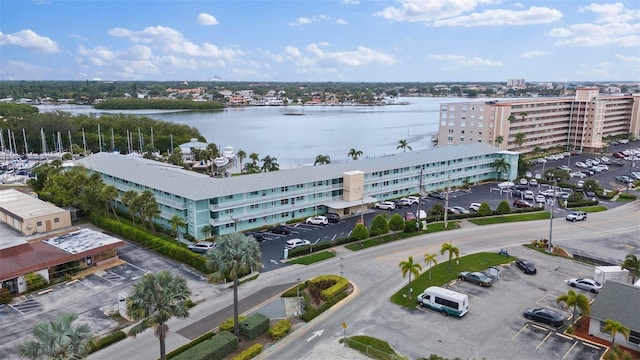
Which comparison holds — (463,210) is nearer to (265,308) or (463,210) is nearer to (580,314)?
(580,314)

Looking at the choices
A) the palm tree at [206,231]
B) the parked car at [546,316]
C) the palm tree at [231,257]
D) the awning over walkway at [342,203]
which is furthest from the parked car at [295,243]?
the parked car at [546,316]

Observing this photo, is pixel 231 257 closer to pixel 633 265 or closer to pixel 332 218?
pixel 332 218

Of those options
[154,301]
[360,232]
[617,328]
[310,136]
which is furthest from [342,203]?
[310,136]

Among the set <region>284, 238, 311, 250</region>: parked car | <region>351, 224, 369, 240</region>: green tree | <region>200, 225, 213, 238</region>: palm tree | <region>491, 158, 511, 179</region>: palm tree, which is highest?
<region>491, 158, 511, 179</region>: palm tree

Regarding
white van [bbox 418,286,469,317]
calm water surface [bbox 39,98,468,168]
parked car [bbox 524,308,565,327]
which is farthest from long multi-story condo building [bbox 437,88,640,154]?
white van [bbox 418,286,469,317]

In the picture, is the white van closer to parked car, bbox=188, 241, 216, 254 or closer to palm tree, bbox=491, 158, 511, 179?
parked car, bbox=188, 241, 216, 254

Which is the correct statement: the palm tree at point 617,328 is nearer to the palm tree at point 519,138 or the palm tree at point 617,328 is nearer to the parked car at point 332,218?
the parked car at point 332,218
